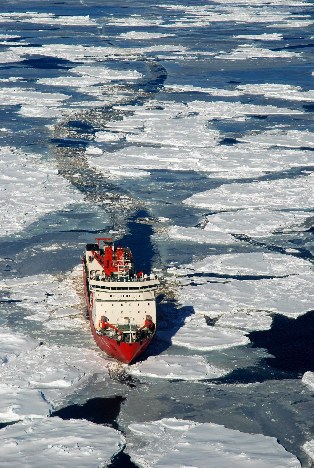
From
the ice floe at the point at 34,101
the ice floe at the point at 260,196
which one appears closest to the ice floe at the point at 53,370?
the ice floe at the point at 260,196

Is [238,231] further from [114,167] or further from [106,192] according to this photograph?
[114,167]

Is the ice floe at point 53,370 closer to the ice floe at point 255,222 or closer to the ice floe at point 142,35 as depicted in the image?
the ice floe at point 255,222

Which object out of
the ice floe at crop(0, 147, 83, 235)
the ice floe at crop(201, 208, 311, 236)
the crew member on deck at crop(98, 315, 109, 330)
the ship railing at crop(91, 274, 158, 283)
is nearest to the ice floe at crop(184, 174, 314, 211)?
the ice floe at crop(201, 208, 311, 236)

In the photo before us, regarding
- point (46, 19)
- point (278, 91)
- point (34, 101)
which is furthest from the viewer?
point (46, 19)

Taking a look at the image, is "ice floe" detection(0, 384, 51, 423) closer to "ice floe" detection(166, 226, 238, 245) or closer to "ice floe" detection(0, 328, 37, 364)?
"ice floe" detection(0, 328, 37, 364)

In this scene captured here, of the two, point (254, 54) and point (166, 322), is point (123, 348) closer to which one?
point (166, 322)

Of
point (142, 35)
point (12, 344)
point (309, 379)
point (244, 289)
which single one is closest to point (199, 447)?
point (309, 379)

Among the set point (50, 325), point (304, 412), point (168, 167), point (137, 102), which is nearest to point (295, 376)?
point (304, 412)
